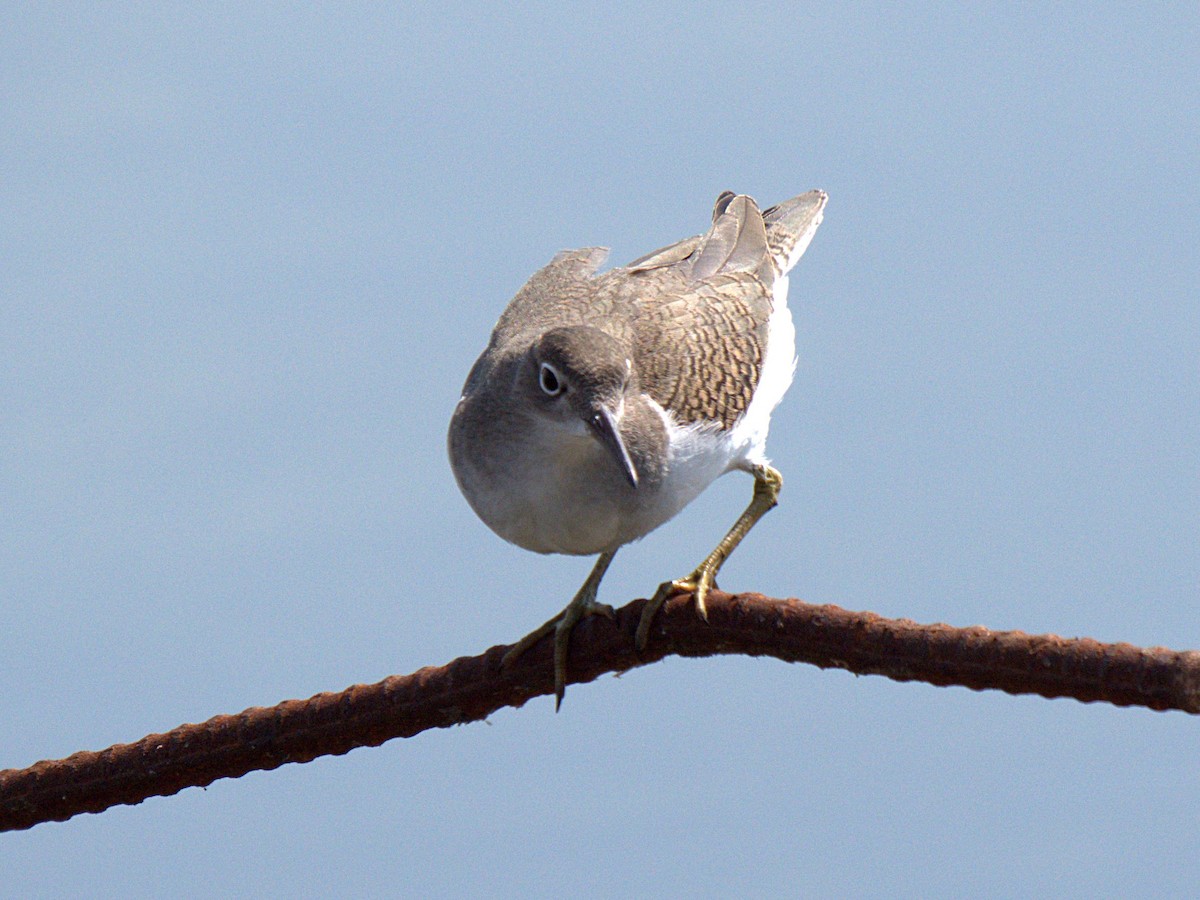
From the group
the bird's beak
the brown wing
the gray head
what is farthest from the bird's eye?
the brown wing

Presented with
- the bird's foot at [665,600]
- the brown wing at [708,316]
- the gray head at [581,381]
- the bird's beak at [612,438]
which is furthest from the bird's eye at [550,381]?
the bird's foot at [665,600]

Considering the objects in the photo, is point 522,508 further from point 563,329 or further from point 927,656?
point 927,656

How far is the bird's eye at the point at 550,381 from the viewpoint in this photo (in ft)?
15.4

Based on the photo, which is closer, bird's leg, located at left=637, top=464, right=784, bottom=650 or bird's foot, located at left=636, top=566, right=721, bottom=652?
bird's foot, located at left=636, top=566, right=721, bottom=652

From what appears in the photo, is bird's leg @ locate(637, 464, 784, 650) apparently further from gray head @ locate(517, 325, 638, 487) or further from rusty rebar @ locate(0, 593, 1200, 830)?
gray head @ locate(517, 325, 638, 487)

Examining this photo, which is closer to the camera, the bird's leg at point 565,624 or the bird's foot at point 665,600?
the bird's foot at point 665,600

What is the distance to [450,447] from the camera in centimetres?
517

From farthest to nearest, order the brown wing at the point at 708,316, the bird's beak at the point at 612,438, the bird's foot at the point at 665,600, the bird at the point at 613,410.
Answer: the brown wing at the point at 708,316 < the bird at the point at 613,410 < the bird's beak at the point at 612,438 < the bird's foot at the point at 665,600

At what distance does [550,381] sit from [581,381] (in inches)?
5.1

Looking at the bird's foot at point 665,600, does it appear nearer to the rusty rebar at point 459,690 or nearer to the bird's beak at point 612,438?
the rusty rebar at point 459,690

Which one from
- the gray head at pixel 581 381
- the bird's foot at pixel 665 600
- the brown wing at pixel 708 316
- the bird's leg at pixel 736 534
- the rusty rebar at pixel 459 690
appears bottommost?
the rusty rebar at pixel 459 690

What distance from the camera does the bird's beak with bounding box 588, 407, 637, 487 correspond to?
177 inches

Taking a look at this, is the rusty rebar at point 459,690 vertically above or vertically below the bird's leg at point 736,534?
below

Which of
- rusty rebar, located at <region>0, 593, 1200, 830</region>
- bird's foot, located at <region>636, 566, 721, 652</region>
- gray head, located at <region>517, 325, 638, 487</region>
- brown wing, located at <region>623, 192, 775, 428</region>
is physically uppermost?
brown wing, located at <region>623, 192, 775, 428</region>
